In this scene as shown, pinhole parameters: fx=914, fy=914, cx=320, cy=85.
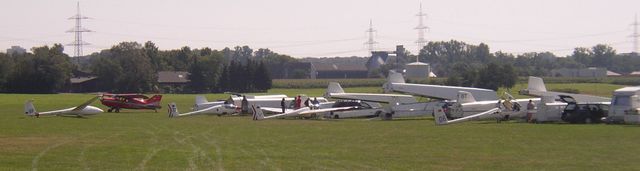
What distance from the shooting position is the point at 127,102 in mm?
50656

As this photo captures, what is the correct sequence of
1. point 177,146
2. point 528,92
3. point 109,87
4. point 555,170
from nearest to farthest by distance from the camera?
point 555,170 → point 177,146 → point 528,92 → point 109,87

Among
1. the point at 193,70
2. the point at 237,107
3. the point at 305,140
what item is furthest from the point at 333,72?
the point at 305,140

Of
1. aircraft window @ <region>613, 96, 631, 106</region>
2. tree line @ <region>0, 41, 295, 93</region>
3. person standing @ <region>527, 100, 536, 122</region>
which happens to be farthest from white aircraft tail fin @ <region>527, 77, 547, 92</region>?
tree line @ <region>0, 41, 295, 93</region>

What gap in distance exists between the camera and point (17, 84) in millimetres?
103812

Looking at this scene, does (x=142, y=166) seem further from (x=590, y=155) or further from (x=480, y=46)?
(x=480, y=46)

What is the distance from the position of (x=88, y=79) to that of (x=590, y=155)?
4047 inches

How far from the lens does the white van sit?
30.0m

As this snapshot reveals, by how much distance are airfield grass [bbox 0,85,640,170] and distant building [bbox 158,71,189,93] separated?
279ft

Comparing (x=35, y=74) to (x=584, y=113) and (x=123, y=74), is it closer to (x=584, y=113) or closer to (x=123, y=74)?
(x=123, y=74)

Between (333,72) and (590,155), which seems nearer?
(590,155)

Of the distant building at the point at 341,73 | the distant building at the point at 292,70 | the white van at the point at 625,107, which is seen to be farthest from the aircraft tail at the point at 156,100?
the distant building at the point at 341,73

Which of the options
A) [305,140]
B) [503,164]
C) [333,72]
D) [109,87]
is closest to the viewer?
[503,164]

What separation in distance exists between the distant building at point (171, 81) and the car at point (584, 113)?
277 ft

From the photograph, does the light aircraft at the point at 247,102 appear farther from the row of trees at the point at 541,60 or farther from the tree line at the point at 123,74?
the row of trees at the point at 541,60
